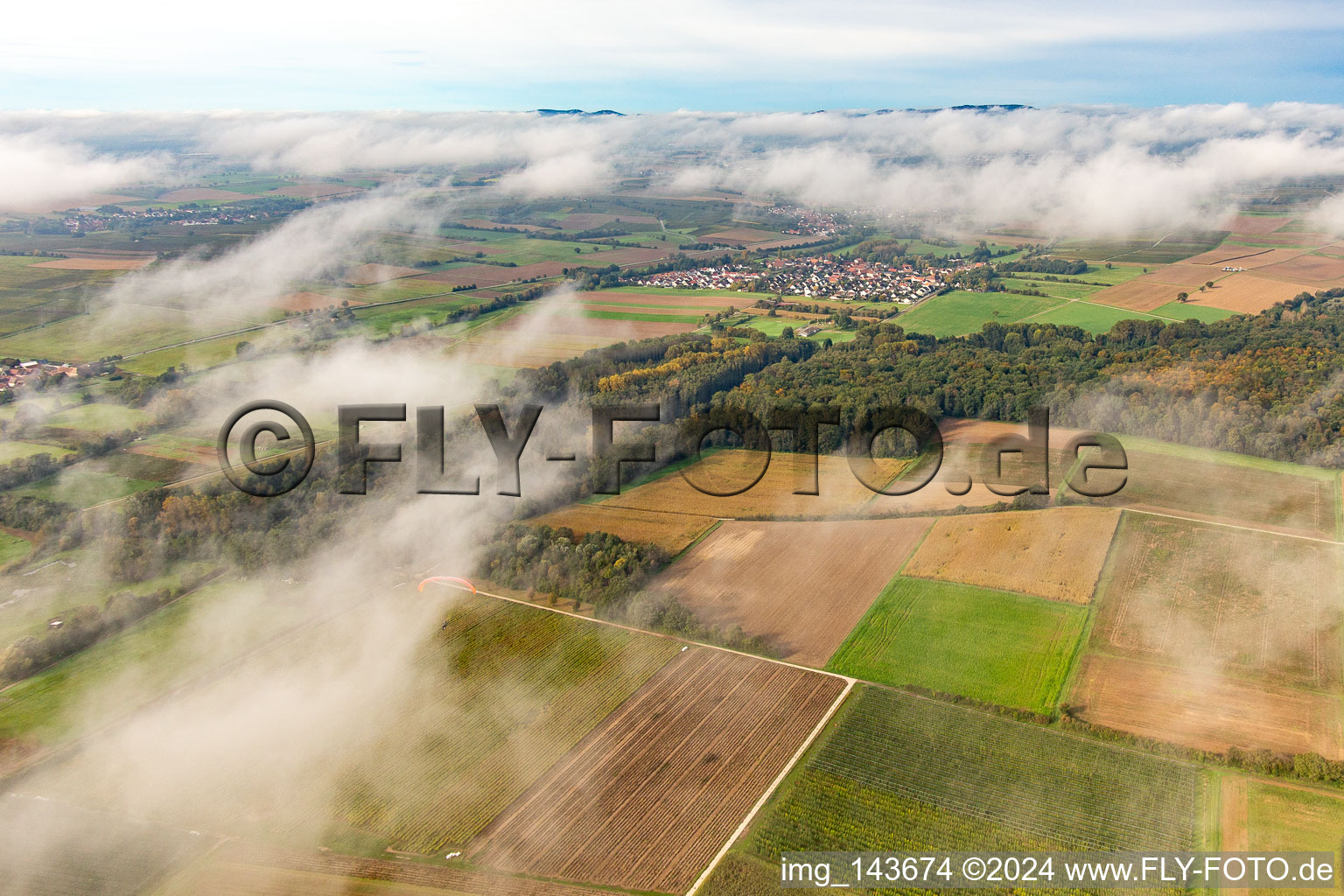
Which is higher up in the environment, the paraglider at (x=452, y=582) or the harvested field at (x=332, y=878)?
the paraglider at (x=452, y=582)

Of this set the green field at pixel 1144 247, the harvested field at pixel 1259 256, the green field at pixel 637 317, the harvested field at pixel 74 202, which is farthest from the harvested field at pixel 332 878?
the green field at pixel 1144 247

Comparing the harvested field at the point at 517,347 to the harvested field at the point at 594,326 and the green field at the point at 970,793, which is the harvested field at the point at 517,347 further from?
the green field at the point at 970,793

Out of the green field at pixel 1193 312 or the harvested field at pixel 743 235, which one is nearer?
the green field at pixel 1193 312

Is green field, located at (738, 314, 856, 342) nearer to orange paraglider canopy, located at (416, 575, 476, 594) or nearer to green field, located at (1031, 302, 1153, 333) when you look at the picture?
green field, located at (1031, 302, 1153, 333)

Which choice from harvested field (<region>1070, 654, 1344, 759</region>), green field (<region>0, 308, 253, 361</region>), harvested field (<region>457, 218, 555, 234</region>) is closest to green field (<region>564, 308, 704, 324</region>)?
green field (<region>0, 308, 253, 361</region>)

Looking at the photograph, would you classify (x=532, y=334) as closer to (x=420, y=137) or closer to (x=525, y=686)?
(x=525, y=686)

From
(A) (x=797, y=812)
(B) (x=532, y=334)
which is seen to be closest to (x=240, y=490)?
(A) (x=797, y=812)

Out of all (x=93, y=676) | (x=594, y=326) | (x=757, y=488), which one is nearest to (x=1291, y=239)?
(x=594, y=326)
